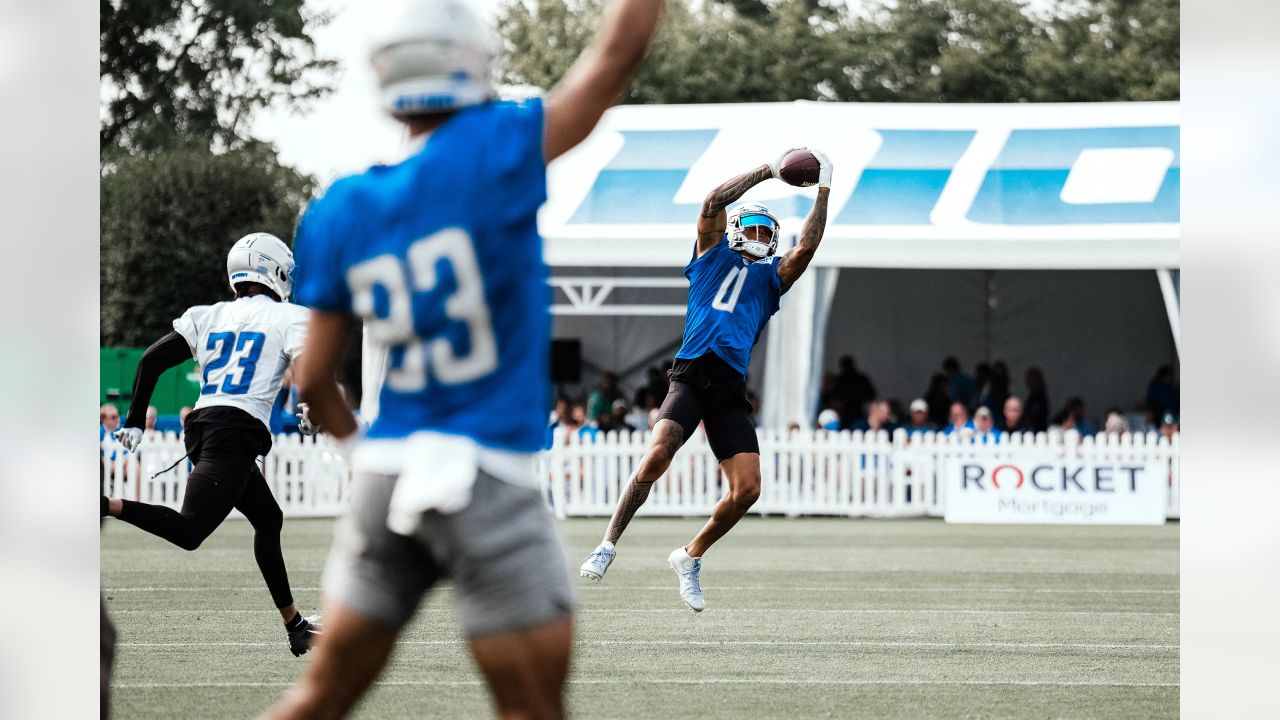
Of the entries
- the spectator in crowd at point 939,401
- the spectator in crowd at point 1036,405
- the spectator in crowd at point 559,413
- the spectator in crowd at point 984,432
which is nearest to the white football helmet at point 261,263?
the spectator in crowd at point 984,432

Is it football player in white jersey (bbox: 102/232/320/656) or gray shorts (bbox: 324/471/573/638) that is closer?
gray shorts (bbox: 324/471/573/638)

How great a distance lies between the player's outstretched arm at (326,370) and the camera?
3307 mm

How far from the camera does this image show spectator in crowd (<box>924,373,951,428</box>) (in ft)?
68.5

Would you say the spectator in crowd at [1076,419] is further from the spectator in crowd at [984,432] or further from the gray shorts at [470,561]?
the gray shorts at [470,561]

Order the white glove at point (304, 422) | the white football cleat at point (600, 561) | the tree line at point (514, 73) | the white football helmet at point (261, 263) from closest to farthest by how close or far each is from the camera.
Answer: the white glove at point (304, 422), the white football helmet at point (261, 263), the white football cleat at point (600, 561), the tree line at point (514, 73)

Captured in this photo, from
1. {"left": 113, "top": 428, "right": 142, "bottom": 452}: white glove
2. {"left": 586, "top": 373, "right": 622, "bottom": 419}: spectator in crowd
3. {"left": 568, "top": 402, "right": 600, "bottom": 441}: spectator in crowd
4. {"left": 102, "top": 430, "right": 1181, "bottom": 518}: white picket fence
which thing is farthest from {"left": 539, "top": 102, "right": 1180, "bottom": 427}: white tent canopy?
{"left": 113, "top": 428, "right": 142, "bottom": 452}: white glove

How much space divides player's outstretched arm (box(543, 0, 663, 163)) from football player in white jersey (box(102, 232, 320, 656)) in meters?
4.37

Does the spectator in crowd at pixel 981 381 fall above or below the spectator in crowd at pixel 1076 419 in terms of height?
above

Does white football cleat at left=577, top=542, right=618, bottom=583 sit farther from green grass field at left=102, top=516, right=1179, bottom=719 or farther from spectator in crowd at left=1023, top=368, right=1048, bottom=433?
spectator in crowd at left=1023, top=368, right=1048, bottom=433

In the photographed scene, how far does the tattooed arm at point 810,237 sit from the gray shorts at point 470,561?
5.35m

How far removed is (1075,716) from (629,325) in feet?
58.6

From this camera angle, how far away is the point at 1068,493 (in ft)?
57.4

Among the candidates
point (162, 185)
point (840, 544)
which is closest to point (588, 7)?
point (162, 185)
